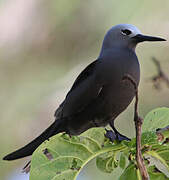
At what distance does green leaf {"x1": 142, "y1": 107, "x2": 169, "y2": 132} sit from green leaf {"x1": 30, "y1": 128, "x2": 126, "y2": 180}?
181 mm

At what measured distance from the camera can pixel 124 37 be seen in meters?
3.18

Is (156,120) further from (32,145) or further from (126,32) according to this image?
(126,32)

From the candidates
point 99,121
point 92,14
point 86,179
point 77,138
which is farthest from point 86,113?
point 92,14

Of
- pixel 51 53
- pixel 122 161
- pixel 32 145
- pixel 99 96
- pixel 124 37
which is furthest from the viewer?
pixel 51 53

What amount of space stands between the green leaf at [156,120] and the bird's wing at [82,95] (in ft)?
3.12

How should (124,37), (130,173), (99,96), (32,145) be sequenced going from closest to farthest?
(130,173)
(32,145)
(99,96)
(124,37)

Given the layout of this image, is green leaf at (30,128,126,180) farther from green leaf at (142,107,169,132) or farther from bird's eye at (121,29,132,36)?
bird's eye at (121,29,132,36)

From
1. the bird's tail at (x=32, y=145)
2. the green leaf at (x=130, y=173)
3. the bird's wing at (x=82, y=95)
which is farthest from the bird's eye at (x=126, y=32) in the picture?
the green leaf at (x=130, y=173)

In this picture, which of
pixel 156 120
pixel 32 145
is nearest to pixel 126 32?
pixel 32 145

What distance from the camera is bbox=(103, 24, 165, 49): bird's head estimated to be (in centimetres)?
314

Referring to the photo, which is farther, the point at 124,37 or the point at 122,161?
the point at 124,37

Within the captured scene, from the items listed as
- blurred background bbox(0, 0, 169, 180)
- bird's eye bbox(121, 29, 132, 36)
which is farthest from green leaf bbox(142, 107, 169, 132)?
blurred background bbox(0, 0, 169, 180)

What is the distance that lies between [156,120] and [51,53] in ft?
12.3

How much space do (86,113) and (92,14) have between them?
2719 millimetres
